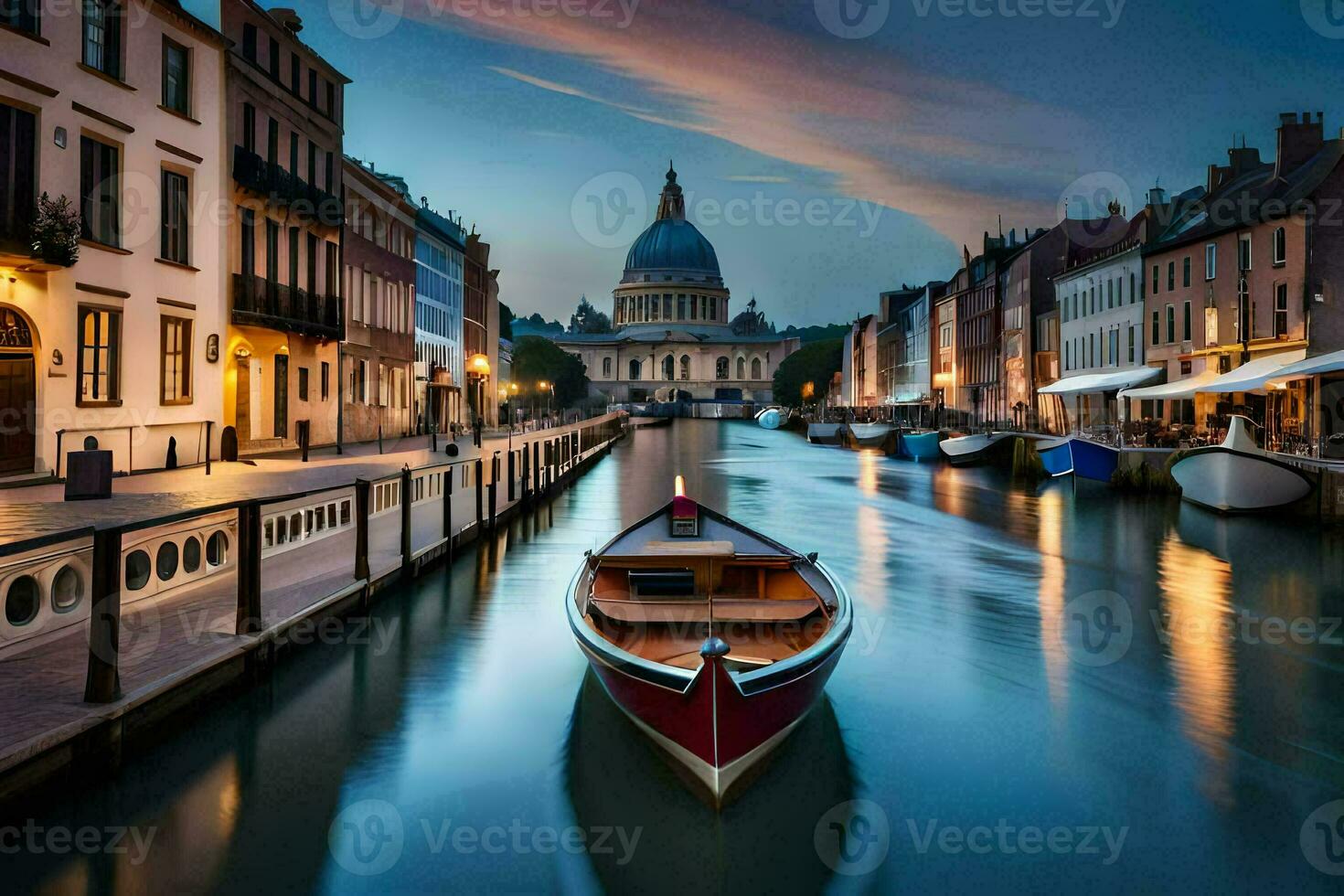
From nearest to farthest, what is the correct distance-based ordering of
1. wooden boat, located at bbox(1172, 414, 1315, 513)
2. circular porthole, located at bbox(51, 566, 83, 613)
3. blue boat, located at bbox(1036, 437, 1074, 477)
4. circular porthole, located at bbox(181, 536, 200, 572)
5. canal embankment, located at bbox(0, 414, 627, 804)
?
canal embankment, located at bbox(0, 414, 627, 804)
circular porthole, located at bbox(51, 566, 83, 613)
circular porthole, located at bbox(181, 536, 200, 572)
wooden boat, located at bbox(1172, 414, 1315, 513)
blue boat, located at bbox(1036, 437, 1074, 477)

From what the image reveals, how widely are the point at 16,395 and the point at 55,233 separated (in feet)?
10.3

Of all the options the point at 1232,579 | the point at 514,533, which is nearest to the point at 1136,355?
the point at 1232,579

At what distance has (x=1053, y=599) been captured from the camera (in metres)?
18.8

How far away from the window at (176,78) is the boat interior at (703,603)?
20079 millimetres

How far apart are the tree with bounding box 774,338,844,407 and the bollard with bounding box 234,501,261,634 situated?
153835 mm

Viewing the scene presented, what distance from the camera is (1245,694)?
1219 centimetres

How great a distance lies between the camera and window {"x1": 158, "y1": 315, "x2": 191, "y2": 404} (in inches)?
995

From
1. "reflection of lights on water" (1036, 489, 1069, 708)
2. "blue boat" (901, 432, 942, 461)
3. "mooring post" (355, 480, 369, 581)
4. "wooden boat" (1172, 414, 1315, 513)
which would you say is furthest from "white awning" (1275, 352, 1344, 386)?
"blue boat" (901, 432, 942, 461)

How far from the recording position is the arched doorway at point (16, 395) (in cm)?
1945

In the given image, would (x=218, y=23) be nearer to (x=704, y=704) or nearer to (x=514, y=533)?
(x=514, y=533)

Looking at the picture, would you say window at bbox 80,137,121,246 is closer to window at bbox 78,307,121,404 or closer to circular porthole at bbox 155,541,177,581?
window at bbox 78,307,121,404

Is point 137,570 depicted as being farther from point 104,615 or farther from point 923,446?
point 923,446

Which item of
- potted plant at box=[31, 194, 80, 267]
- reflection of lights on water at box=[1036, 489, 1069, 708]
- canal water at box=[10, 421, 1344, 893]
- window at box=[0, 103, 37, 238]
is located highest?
window at box=[0, 103, 37, 238]

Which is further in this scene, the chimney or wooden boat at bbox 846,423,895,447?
wooden boat at bbox 846,423,895,447
